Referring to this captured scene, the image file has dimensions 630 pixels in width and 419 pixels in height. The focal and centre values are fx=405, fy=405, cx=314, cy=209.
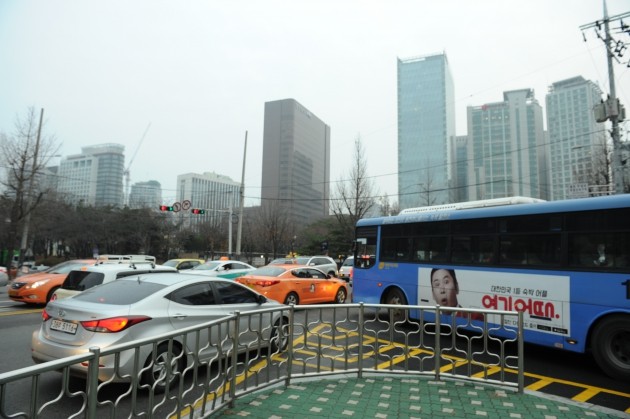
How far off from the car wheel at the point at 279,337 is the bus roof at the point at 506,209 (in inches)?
202

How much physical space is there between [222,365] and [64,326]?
199 centimetres

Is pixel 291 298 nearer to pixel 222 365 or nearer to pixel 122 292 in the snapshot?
pixel 122 292

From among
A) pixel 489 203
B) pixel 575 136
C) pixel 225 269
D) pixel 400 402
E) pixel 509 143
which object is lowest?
pixel 400 402

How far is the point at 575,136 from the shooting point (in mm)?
22281

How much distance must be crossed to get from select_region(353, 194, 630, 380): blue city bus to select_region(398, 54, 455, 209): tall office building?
58.3 feet

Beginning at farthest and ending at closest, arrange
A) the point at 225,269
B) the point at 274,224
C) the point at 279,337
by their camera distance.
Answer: the point at 274,224, the point at 225,269, the point at 279,337

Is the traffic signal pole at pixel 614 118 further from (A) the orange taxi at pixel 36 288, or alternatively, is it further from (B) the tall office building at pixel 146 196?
(B) the tall office building at pixel 146 196

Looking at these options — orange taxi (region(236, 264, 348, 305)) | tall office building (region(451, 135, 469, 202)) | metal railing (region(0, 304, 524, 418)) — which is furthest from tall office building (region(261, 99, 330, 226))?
metal railing (region(0, 304, 524, 418))

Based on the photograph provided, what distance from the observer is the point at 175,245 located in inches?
1951

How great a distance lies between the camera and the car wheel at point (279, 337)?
497 cm

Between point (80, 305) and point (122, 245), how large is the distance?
47.0 meters

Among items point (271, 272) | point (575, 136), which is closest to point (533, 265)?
point (271, 272)

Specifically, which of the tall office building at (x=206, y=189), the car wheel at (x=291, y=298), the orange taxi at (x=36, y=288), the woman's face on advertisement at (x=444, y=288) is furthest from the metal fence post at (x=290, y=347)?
the tall office building at (x=206, y=189)

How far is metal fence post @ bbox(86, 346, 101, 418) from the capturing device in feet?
8.71
